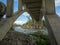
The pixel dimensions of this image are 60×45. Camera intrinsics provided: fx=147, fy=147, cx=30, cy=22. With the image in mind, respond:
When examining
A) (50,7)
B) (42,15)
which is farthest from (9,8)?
(42,15)

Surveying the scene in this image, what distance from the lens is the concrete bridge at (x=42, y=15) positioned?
5.85ft

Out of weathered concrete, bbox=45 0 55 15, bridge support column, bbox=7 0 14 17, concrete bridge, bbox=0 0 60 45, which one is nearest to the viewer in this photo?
concrete bridge, bbox=0 0 60 45

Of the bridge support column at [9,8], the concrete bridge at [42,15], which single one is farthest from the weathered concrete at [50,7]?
the bridge support column at [9,8]

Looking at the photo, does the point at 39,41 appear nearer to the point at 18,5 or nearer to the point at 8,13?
the point at 8,13

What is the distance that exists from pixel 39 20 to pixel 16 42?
180 inches

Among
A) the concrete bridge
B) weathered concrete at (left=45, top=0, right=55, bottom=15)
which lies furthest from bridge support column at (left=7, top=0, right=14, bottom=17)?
weathered concrete at (left=45, top=0, right=55, bottom=15)

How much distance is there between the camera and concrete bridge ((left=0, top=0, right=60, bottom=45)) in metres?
1.78

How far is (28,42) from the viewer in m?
2.92

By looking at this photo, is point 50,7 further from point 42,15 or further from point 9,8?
point 42,15

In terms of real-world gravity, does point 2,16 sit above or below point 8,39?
above

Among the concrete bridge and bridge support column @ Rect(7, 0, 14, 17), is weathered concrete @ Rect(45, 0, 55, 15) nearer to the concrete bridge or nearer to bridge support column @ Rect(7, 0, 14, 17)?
the concrete bridge

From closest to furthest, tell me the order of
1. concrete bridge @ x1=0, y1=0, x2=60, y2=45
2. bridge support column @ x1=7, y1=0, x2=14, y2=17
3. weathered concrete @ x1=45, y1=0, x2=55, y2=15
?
concrete bridge @ x1=0, y1=0, x2=60, y2=45, weathered concrete @ x1=45, y1=0, x2=55, y2=15, bridge support column @ x1=7, y1=0, x2=14, y2=17

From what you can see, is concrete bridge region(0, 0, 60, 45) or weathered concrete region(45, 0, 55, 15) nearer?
concrete bridge region(0, 0, 60, 45)

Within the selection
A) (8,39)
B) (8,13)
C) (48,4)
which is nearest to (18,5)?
(8,13)
